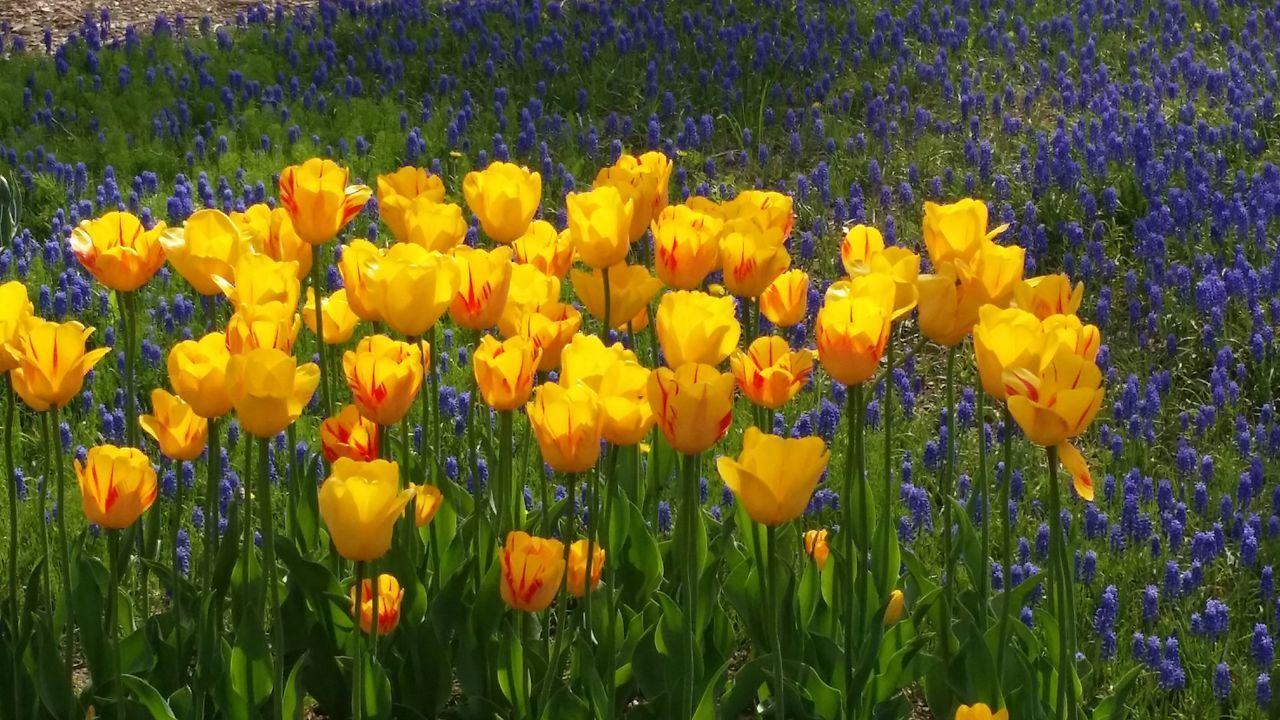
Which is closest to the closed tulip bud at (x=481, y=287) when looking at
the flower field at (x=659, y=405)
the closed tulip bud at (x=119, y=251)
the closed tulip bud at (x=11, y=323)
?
the flower field at (x=659, y=405)

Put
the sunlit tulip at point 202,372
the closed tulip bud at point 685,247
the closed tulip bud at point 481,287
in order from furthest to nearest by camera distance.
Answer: the closed tulip bud at point 685,247, the closed tulip bud at point 481,287, the sunlit tulip at point 202,372

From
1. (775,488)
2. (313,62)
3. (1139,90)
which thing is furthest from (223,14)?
(775,488)

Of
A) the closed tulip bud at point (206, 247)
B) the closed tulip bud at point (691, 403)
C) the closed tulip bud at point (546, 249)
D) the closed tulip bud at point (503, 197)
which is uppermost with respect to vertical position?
the closed tulip bud at point (503, 197)

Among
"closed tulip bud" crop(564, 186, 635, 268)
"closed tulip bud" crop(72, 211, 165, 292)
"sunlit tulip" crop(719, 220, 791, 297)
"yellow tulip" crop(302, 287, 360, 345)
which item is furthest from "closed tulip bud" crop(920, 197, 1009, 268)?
"closed tulip bud" crop(72, 211, 165, 292)

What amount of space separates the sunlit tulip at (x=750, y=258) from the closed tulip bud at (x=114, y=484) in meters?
0.90

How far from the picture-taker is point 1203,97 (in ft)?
20.8

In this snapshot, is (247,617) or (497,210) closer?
(247,617)

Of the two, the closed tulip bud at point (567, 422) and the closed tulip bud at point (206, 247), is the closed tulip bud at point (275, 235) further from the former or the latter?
the closed tulip bud at point (567, 422)

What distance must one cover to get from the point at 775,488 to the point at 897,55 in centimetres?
544

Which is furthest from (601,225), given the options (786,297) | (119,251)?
(119,251)

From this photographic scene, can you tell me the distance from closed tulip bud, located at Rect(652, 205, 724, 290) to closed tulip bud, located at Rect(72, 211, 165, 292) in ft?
2.50

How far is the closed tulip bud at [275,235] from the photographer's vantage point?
253cm

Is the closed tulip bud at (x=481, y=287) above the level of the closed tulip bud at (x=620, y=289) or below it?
below

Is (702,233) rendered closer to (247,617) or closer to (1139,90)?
(247,617)
